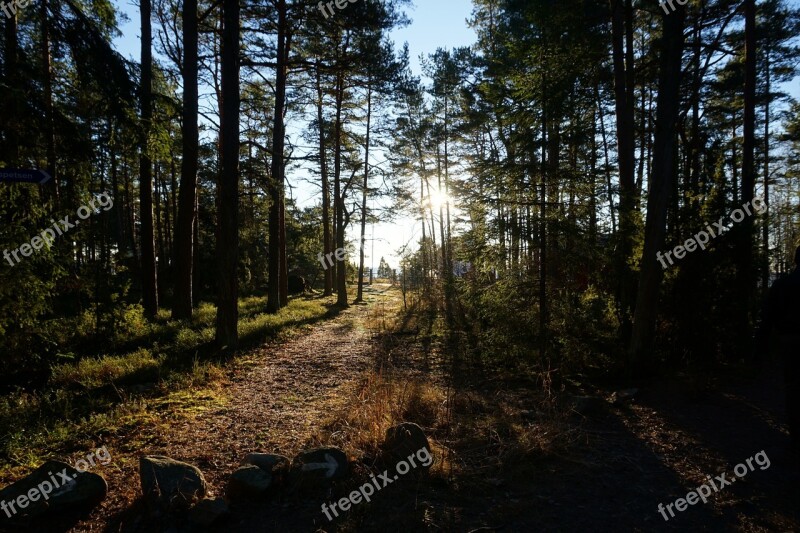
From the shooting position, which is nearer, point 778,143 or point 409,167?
point 778,143

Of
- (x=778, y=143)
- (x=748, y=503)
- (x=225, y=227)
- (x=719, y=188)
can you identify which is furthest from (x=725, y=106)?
(x=225, y=227)

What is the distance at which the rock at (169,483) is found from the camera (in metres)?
3.29

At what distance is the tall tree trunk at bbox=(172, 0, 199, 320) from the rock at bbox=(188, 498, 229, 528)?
9319 mm

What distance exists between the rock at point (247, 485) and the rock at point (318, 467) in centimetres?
28

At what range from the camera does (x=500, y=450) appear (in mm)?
4277

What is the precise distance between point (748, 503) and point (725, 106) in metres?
19.2

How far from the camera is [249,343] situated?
405 inches

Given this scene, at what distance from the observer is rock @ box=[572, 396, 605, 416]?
18.6ft

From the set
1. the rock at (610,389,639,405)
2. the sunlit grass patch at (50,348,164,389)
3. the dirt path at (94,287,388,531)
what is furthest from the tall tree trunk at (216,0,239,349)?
the rock at (610,389,639,405)

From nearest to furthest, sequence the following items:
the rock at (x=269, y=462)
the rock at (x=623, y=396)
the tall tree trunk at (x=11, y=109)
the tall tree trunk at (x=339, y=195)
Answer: the rock at (x=269, y=462) → the tall tree trunk at (x=11, y=109) → the rock at (x=623, y=396) → the tall tree trunk at (x=339, y=195)

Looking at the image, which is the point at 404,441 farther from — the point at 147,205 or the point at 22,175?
the point at 147,205

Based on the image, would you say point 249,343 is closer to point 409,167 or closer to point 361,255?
point 361,255

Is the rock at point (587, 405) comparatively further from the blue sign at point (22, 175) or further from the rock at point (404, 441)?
the blue sign at point (22, 175)

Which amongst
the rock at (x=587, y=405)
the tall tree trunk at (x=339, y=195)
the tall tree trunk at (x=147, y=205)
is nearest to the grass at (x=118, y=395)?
the tall tree trunk at (x=147, y=205)
